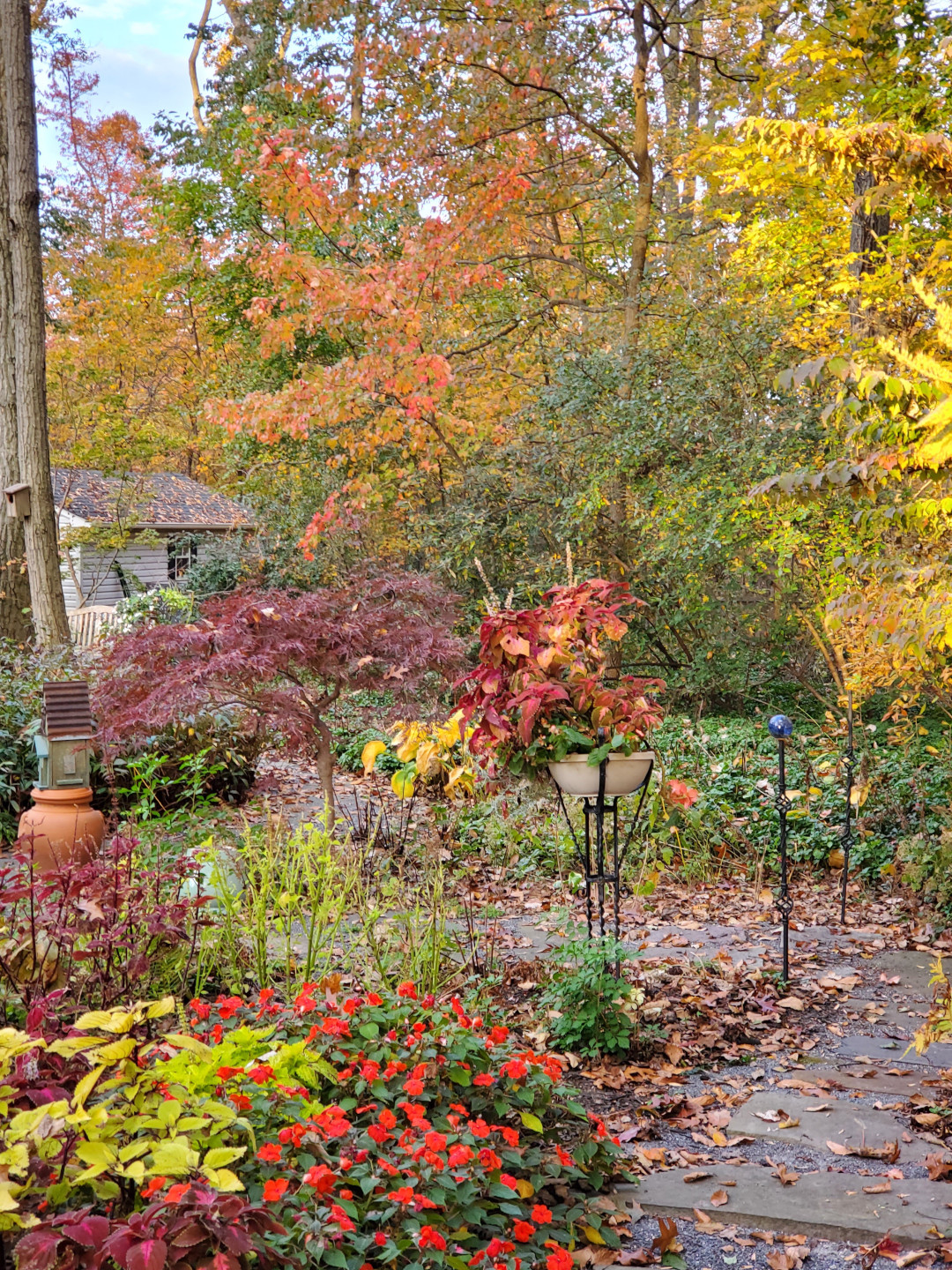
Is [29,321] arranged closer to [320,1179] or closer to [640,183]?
[640,183]

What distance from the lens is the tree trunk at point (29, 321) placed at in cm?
963

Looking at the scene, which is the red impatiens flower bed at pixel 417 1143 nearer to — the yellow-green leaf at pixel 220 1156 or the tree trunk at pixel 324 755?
the yellow-green leaf at pixel 220 1156

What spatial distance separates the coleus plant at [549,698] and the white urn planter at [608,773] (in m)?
0.03

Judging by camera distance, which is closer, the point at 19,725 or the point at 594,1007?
the point at 594,1007

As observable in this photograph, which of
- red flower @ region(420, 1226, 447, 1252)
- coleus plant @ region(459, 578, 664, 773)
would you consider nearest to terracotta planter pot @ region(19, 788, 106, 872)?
coleus plant @ region(459, 578, 664, 773)

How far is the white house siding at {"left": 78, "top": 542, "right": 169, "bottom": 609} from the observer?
17.8 metres

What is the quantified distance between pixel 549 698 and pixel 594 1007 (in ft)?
3.37

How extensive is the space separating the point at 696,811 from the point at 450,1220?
436 cm

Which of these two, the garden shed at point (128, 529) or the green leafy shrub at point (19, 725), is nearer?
the green leafy shrub at point (19, 725)

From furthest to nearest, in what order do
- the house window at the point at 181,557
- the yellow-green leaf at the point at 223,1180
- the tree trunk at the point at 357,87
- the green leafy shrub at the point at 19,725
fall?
the house window at the point at 181,557 < the tree trunk at the point at 357,87 < the green leafy shrub at the point at 19,725 < the yellow-green leaf at the point at 223,1180

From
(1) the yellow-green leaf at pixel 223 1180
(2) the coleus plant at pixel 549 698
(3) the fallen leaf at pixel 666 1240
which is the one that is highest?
(2) the coleus plant at pixel 549 698

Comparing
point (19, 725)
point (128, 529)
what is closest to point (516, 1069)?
point (19, 725)

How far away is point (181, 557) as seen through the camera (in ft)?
63.4

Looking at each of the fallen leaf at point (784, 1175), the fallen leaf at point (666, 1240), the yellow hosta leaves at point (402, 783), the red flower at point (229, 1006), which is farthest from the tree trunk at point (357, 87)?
the fallen leaf at point (666, 1240)
